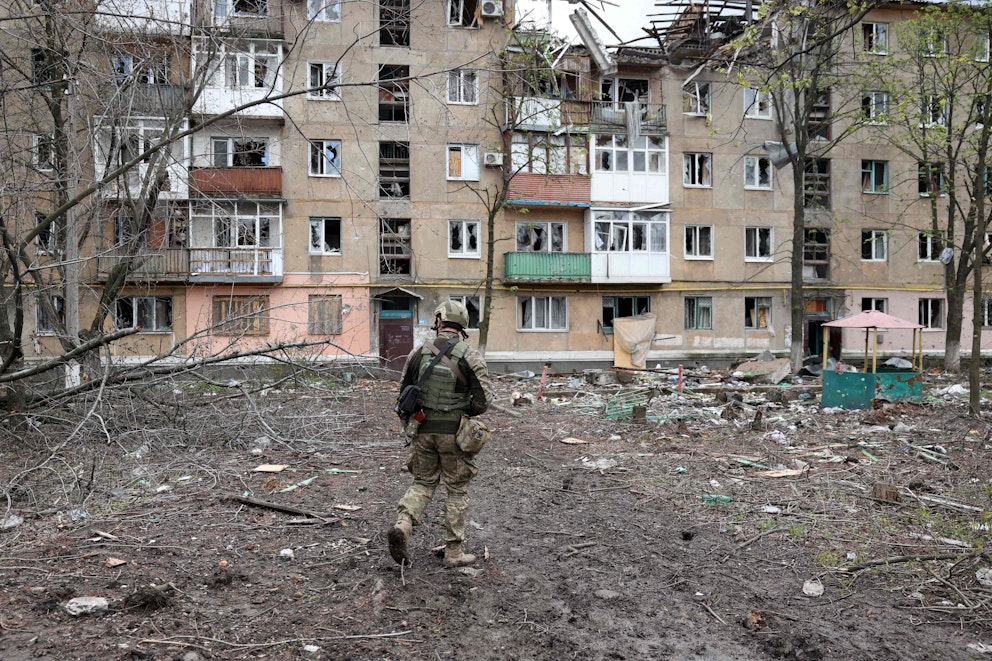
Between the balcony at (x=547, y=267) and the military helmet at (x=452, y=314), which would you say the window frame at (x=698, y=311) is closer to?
the balcony at (x=547, y=267)

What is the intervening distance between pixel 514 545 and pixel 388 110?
23642mm

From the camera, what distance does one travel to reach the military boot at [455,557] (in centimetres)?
474

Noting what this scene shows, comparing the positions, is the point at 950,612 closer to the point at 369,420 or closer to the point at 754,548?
the point at 754,548

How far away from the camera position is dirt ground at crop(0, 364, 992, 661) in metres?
3.71

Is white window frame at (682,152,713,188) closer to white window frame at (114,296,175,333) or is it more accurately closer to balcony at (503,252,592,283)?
balcony at (503,252,592,283)

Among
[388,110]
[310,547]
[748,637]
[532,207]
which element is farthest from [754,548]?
[388,110]

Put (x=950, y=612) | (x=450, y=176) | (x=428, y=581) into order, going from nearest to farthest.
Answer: (x=950, y=612), (x=428, y=581), (x=450, y=176)

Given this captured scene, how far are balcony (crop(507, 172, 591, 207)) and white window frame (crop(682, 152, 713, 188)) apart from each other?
4166 mm

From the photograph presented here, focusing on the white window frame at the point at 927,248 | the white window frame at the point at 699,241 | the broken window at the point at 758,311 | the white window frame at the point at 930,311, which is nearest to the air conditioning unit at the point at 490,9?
the white window frame at the point at 699,241

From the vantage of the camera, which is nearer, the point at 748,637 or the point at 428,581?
the point at 748,637

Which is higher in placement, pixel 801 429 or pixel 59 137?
pixel 59 137

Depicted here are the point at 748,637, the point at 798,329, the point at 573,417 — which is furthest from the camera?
the point at 798,329

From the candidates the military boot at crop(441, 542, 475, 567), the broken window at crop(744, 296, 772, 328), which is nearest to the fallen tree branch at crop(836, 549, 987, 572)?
the military boot at crop(441, 542, 475, 567)

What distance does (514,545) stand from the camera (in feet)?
17.5
